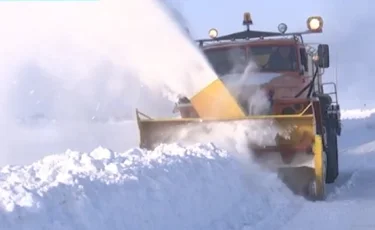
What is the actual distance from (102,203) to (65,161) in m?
2.07

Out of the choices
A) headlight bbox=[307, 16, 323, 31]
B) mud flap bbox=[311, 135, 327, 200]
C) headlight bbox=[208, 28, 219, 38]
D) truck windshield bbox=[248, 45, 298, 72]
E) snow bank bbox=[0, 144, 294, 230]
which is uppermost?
headlight bbox=[307, 16, 323, 31]

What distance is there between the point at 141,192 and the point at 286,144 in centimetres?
388

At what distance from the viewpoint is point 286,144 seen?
10.1 metres

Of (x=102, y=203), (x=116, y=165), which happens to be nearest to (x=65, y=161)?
(x=116, y=165)

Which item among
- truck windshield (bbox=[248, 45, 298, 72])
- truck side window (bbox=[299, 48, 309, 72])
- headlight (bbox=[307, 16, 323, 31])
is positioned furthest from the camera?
headlight (bbox=[307, 16, 323, 31])

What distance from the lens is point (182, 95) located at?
431 inches

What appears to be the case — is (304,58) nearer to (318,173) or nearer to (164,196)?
(318,173)

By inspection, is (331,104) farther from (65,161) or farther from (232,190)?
(65,161)

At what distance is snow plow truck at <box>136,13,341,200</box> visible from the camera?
32.8ft

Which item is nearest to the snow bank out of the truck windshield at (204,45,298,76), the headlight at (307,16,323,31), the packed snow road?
the packed snow road

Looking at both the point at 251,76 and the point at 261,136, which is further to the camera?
the point at 251,76

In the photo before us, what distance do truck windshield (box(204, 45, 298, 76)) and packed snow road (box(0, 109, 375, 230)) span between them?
2.01 meters

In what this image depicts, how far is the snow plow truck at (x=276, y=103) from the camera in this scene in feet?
32.8

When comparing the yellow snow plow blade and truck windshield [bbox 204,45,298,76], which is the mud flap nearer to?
the yellow snow plow blade
